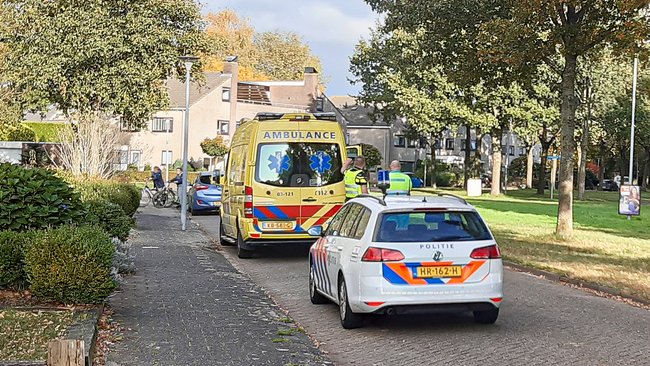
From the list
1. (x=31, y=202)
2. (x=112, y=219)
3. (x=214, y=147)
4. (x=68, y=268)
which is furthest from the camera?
(x=214, y=147)

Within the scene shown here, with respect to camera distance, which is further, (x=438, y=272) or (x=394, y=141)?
(x=394, y=141)

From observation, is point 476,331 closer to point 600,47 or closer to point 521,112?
point 600,47

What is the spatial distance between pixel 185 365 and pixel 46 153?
77.5 ft

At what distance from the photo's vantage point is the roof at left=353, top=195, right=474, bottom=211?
953 centimetres

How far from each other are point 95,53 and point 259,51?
50.7 m

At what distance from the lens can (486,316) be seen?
31.6ft

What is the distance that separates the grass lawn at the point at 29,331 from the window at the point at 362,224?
3.12 metres

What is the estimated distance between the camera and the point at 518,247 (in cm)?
1917

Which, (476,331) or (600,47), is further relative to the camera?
(600,47)

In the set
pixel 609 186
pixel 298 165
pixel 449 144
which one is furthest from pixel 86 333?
pixel 449 144

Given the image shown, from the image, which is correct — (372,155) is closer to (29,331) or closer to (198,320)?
(198,320)

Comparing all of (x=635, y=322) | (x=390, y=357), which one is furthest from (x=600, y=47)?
(x=390, y=357)

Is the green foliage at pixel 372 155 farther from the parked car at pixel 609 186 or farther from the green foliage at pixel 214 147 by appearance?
the parked car at pixel 609 186

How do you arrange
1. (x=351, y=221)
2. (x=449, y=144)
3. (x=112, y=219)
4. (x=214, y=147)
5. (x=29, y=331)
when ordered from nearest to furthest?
1. (x=29, y=331)
2. (x=351, y=221)
3. (x=112, y=219)
4. (x=214, y=147)
5. (x=449, y=144)
